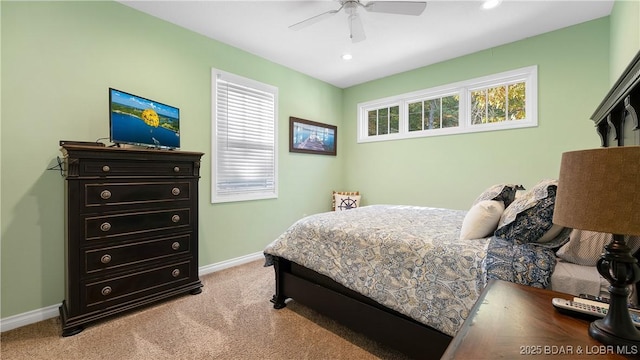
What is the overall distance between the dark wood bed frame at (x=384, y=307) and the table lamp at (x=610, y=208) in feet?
2.67

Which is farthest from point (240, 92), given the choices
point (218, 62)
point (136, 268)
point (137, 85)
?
point (136, 268)

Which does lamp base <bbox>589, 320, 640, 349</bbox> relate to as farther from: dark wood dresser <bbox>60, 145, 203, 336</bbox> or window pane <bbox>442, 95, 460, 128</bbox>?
window pane <bbox>442, 95, 460, 128</bbox>

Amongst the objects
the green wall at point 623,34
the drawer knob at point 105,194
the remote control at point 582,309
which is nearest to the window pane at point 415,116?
the green wall at point 623,34

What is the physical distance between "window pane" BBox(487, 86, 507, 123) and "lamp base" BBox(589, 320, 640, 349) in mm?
3226

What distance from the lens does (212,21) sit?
281cm

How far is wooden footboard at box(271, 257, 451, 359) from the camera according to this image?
1530mm

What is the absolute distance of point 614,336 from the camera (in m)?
0.74

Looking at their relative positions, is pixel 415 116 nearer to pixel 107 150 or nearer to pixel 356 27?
pixel 356 27

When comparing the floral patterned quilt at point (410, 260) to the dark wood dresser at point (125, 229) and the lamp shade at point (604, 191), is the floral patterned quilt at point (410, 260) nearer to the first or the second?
the lamp shade at point (604, 191)

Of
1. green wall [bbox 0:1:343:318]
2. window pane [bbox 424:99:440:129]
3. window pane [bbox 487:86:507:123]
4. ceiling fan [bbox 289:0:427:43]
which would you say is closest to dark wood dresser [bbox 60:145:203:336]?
green wall [bbox 0:1:343:318]

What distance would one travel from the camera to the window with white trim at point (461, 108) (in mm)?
3205

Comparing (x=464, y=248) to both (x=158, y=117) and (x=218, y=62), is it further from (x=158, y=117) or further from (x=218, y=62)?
(x=218, y=62)

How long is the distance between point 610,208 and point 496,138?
3106mm

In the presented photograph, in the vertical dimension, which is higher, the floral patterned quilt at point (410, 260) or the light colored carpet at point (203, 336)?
the floral patterned quilt at point (410, 260)
